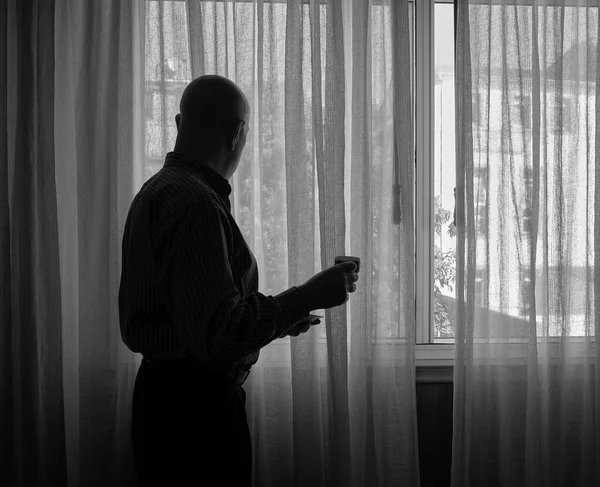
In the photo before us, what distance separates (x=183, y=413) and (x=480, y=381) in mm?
1367

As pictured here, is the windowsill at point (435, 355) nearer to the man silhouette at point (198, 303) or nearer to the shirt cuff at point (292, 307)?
the man silhouette at point (198, 303)

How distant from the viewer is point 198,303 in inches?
41.6

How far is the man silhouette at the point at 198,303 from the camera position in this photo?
1064 millimetres

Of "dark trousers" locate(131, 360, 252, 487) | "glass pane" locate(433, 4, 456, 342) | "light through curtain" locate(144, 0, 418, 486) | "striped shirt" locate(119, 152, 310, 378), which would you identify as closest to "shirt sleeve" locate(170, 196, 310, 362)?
"striped shirt" locate(119, 152, 310, 378)

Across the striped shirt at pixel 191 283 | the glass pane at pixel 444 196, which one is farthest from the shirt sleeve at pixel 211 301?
the glass pane at pixel 444 196

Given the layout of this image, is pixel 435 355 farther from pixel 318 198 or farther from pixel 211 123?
pixel 211 123

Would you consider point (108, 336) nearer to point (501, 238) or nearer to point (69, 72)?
point (69, 72)

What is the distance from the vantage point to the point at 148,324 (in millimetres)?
1185

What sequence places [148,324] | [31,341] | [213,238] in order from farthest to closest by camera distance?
1. [31,341]
2. [148,324]
3. [213,238]

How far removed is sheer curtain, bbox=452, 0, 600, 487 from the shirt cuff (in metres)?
1.21

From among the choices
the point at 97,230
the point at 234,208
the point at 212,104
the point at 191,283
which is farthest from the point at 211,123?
the point at 97,230

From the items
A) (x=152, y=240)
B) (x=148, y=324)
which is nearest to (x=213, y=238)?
(x=152, y=240)

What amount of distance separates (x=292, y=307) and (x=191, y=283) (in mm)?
190

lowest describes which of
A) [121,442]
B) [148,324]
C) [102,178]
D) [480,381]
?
[121,442]
